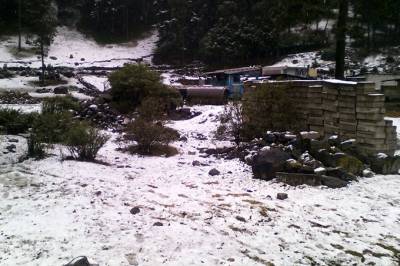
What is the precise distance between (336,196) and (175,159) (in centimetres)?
421

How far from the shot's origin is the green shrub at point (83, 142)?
9.30m

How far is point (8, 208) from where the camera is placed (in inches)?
254

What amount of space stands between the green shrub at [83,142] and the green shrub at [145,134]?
127cm

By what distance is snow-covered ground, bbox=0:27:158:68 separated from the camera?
143 ft

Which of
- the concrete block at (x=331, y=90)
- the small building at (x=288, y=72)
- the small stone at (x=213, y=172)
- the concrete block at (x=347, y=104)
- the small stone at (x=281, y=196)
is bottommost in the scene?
the small stone at (x=281, y=196)

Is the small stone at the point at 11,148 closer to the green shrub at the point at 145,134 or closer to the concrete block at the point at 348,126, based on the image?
the green shrub at the point at 145,134

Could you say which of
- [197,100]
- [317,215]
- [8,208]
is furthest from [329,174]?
[197,100]

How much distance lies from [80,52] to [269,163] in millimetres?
45895

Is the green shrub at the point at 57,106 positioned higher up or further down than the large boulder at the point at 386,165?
higher up

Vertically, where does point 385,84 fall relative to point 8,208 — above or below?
above

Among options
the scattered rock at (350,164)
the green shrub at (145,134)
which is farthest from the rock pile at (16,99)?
the scattered rock at (350,164)

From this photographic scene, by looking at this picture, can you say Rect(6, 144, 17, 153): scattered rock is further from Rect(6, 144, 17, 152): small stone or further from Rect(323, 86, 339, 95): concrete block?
Rect(323, 86, 339, 95): concrete block

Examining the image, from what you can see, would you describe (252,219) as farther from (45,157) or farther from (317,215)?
(45,157)

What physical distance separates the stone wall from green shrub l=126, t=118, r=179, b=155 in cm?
393
